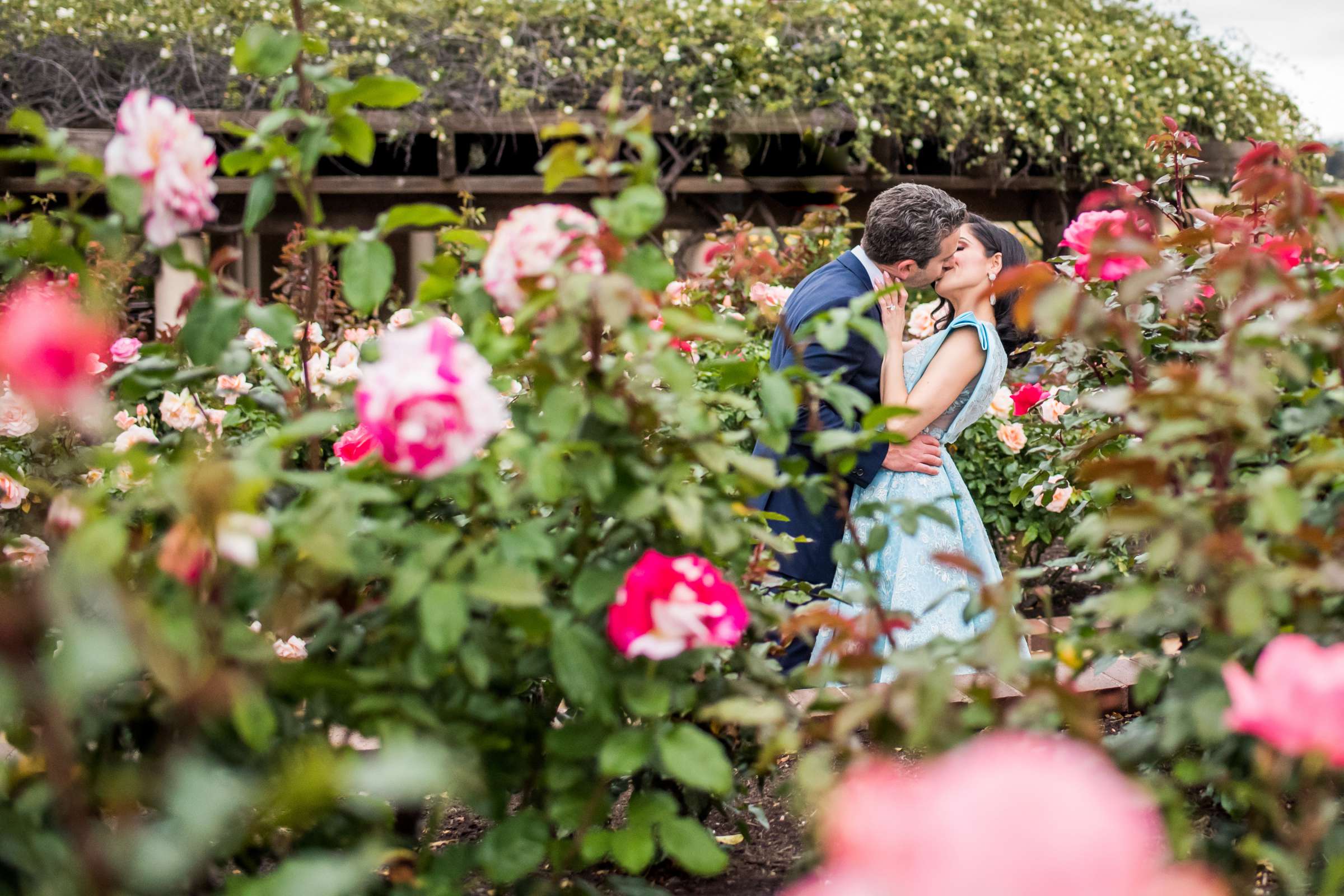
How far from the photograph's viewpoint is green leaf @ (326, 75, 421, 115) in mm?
1155

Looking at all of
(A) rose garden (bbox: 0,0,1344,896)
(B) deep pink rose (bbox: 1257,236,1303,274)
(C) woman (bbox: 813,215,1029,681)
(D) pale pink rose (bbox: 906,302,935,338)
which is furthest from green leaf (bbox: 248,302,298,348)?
(D) pale pink rose (bbox: 906,302,935,338)

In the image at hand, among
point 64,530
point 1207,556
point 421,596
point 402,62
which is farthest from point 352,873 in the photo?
point 402,62

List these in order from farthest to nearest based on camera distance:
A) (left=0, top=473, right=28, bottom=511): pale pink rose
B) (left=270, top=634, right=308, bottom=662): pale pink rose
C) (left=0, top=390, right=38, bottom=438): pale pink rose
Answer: (left=0, top=390, right=38, bottom=438): pale pink rose < (left=0, top=473, right=28, bottom=511): pale pink rose < (left=270, top=634, right=308, bottom=662): pale pink rose

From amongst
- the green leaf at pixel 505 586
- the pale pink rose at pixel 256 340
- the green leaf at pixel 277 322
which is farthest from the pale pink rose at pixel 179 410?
the green leaf at pixel 505 586

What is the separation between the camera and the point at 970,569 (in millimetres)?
1017

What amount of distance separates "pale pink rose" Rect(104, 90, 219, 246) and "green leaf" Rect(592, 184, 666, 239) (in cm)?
37

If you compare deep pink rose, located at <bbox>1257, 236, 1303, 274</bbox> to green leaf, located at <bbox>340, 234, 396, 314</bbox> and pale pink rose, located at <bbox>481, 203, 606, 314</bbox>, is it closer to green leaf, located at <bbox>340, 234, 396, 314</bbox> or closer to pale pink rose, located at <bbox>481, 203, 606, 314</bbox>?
pale pink rose, located at <bbox>481, 203, 606, 314</bbox>

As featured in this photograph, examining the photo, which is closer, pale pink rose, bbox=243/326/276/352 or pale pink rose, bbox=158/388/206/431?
pale pink rose, bbox=158/388/206/431

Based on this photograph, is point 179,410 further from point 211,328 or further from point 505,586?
point 505,586

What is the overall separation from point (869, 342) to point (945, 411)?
0.98 feet

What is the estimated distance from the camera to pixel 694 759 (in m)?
1.06

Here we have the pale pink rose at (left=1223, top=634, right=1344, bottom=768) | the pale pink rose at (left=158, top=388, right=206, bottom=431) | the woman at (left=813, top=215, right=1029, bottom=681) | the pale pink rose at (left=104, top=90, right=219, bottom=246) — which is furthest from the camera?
the woman at (left=813, top=215, right=1029, bottom=681)

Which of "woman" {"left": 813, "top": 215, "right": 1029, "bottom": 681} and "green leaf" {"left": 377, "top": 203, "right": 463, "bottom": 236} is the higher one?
"green leaf" {"left": 377, "top": 203, "right": 463, "bottom": 236}

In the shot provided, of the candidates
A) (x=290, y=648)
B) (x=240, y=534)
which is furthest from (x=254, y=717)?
(x=290, y=648)
